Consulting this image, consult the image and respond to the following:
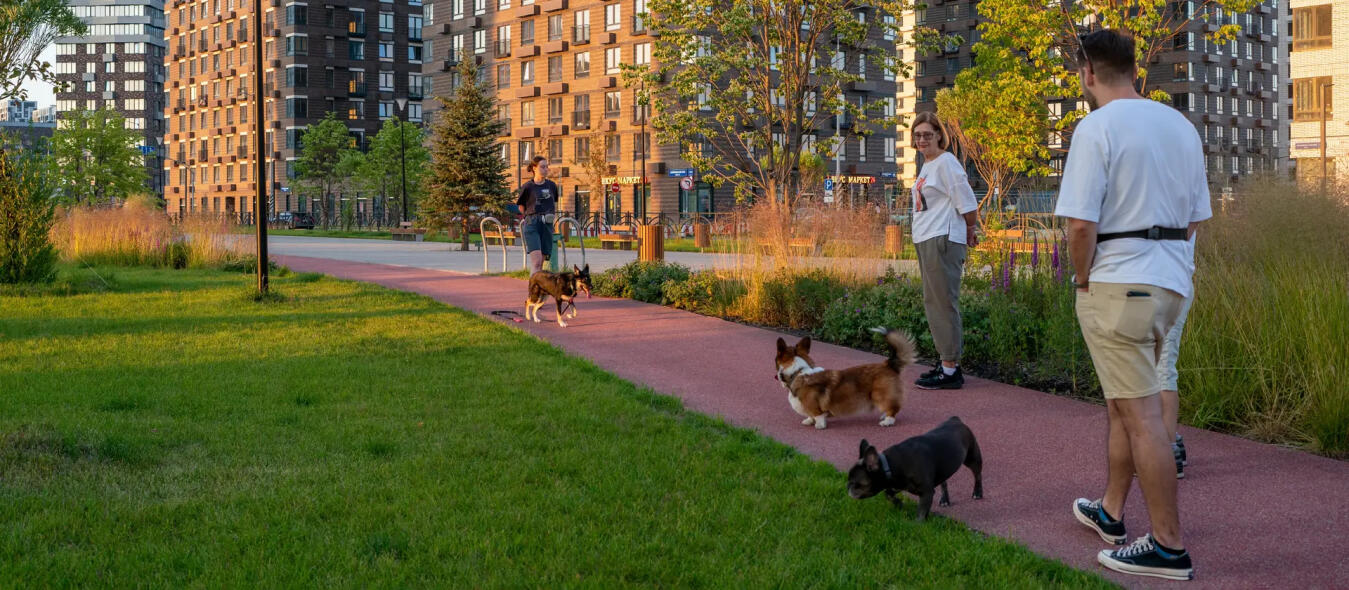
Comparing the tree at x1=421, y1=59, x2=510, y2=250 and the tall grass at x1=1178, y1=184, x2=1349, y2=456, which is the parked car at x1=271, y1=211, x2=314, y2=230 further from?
the tall grass at x1=1178, y1=184, x2=1349, y2=456

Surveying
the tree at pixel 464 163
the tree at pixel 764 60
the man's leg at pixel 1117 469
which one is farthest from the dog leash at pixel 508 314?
the tree at pixel 464 163

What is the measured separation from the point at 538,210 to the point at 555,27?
56.6 m

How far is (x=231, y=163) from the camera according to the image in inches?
3866

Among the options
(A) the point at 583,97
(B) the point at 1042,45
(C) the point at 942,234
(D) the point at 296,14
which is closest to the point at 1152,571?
(C) the point at 942,234

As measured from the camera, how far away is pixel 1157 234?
13.3 ft

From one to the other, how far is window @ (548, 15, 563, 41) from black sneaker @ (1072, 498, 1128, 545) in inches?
2592

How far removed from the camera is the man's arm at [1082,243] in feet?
13.4

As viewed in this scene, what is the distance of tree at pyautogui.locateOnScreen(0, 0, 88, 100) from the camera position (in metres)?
18.2

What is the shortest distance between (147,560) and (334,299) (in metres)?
10.9

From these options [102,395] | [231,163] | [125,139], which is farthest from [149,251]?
[231,163]

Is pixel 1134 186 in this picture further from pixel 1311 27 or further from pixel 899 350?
pixel 1311 27

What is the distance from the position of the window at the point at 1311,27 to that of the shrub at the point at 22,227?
44385 millimetres

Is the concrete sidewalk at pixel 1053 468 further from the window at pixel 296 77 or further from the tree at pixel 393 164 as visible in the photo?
the window at pixel 296 77

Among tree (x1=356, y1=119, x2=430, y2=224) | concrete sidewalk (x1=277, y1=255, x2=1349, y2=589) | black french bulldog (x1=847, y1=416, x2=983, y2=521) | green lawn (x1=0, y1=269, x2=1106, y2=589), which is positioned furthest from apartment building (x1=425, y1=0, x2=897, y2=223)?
black french bulldog (x1=847, y1=416, x2=983, y2=521)
